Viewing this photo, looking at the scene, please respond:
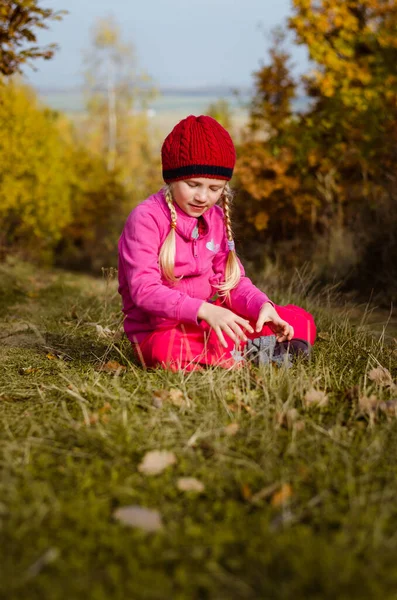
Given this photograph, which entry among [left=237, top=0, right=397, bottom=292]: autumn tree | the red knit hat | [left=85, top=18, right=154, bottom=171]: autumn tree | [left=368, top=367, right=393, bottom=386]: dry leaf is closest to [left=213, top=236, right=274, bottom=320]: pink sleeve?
the red knit hat

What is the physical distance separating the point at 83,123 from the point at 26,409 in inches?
1101

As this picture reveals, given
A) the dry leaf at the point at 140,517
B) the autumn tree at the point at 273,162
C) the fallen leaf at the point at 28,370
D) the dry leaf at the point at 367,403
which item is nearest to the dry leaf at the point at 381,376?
the dry leaf at the point at 367,403

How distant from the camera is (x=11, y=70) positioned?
5301 millimetres

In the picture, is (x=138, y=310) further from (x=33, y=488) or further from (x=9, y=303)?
(x=9, y=303)

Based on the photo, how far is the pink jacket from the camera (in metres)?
2.82

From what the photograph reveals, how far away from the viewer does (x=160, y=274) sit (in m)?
2.96

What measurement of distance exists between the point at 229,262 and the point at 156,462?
1549 mm

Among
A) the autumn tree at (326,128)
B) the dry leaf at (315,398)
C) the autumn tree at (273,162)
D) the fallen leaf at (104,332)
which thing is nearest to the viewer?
the dry leaf at (315,398)

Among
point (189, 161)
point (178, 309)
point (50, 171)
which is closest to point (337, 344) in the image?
point (178, 309)

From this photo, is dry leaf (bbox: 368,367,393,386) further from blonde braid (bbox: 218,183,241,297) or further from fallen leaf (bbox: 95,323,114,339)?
fallen leaf (bbox: 95,323,114,339)

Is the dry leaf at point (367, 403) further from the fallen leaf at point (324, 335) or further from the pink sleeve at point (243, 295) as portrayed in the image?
the fallen leaf at point (324, 335)

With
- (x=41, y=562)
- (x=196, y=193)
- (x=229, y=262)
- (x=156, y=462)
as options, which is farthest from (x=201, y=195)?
(x=41, y=562)

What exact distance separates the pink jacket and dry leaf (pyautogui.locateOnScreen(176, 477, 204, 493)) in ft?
3.50

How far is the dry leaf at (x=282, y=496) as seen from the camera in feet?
5.44
